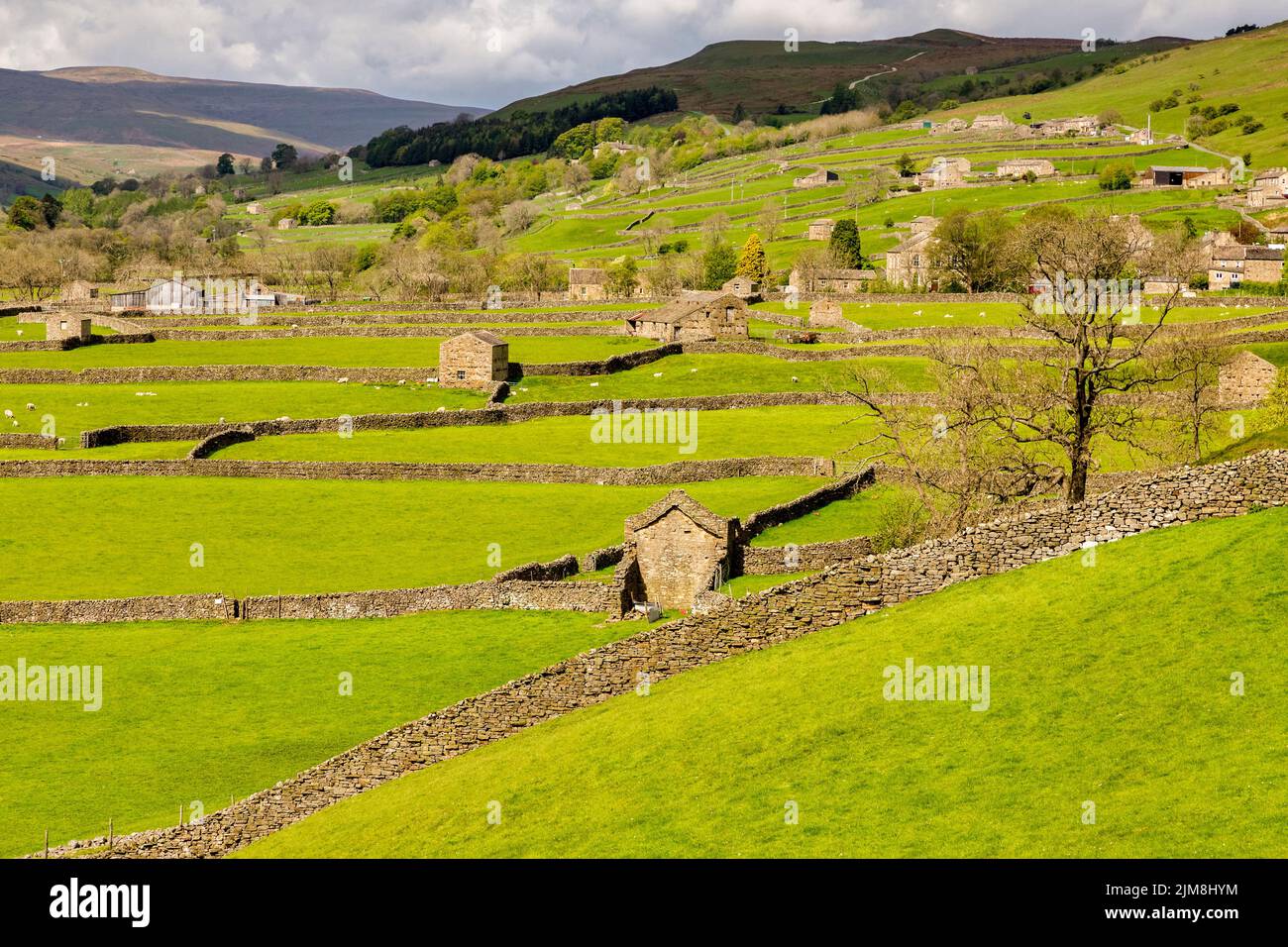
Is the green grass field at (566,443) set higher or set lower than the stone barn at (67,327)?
lower

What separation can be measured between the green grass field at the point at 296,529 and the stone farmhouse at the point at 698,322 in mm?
39745

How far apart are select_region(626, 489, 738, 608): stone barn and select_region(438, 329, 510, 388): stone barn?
143ft

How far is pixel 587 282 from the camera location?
145 m

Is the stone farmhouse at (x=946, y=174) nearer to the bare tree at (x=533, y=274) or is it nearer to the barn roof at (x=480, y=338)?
the bare tree at (x=533, y=274)

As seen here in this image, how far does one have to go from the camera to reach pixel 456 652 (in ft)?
134

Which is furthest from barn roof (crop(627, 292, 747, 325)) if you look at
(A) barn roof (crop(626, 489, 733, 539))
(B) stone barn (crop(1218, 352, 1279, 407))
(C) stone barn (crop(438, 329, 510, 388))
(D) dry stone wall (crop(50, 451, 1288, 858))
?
(D) dry stone wall (crop(50, 451, 1288, 858))

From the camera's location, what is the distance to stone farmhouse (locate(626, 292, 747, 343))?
102 meters

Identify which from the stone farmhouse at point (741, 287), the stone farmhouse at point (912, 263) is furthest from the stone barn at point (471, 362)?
the stone farmhouse at point (912, 263)

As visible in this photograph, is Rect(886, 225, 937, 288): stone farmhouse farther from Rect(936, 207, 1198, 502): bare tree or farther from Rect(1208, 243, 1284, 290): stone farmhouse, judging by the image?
Rect(1208, 243, 1284, 290): stone farmhouse

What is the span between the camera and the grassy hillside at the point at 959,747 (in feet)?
54.6

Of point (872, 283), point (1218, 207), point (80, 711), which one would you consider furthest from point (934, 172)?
point (80, 711)

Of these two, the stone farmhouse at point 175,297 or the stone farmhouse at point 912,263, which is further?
the stone farmhouse at point 175,297
